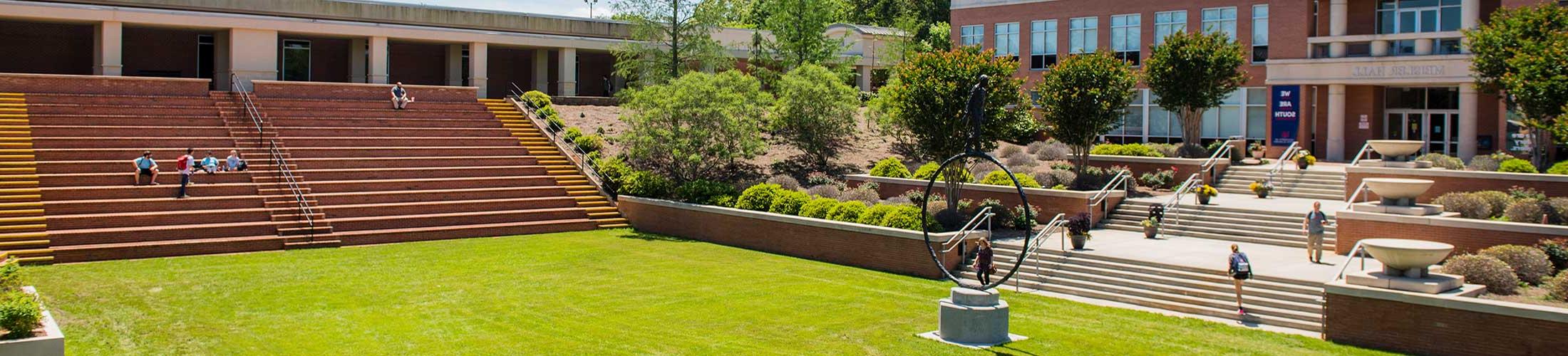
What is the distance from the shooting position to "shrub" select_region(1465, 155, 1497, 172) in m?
30.2

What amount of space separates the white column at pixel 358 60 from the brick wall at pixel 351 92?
5899 mm

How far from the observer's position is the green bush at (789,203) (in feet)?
97.3

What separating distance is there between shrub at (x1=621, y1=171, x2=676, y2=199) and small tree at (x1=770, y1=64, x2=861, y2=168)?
5561mm

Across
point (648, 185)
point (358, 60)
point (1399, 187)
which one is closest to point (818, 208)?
point (648, 185)

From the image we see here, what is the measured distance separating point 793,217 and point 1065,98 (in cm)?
930

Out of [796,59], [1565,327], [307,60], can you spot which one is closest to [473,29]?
[307,60]

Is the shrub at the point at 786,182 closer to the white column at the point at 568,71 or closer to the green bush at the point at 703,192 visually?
the green bush at the point at 703,192

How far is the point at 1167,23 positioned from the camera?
44.6 meters

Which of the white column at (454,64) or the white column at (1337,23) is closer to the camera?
the white column at (1337,23)

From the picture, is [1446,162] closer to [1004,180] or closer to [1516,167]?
[1516,167]

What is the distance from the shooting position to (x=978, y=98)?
1892 centimetres

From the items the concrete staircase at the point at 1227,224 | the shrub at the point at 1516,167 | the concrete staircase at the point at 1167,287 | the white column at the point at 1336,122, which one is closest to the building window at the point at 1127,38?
the white column at the point at 1336,122

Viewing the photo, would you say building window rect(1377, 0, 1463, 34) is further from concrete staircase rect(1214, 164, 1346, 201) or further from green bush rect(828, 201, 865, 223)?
green bush rect(828, 201, 865, 223)

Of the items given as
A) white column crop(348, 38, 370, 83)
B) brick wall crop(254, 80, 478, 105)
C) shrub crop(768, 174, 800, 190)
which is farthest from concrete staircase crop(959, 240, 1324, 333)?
white column crop(348, 38, 370, 83)
